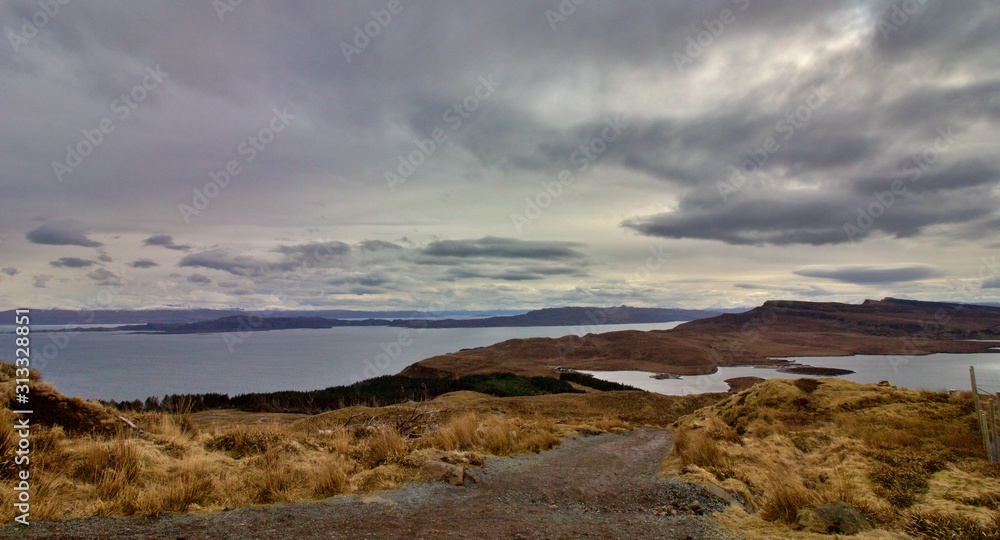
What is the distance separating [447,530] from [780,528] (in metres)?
4.18

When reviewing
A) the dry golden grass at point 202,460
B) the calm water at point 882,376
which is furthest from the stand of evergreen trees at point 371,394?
the dry golden grass at point 202,460

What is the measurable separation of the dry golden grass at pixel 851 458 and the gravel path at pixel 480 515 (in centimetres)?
102

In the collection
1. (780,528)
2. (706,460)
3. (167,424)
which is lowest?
(706,460)

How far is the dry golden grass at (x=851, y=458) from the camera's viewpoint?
240 inches

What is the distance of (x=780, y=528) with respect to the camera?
19.5 ft

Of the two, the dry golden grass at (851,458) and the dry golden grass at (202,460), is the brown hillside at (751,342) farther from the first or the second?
the dry golden grass at (202,460)

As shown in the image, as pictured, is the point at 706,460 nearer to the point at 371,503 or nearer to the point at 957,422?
the point at 957,422

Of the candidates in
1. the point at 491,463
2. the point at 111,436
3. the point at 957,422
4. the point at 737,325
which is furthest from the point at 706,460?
the point at 737,325

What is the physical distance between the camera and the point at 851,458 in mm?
9742

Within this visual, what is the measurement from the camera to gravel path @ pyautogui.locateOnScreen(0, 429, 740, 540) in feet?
17.2

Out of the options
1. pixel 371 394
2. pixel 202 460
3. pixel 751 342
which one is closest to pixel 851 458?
pixel 202 460

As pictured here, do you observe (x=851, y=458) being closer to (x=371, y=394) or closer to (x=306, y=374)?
(x=371, y=394)

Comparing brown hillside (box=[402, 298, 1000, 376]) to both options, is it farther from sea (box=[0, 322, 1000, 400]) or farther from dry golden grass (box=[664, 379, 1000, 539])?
dry golden grass (box=[664, 379, 1000, 539])

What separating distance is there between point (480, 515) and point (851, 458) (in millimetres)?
8252
